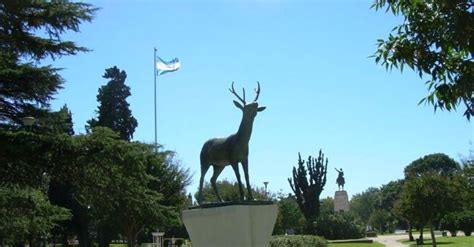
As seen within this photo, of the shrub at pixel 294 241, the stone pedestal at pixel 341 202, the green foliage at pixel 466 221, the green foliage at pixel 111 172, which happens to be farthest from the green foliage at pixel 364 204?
the green foliage at pixel 111 172

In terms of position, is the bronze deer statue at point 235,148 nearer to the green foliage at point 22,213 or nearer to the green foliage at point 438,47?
the green foliage at point 438,47

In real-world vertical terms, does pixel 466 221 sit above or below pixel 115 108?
below

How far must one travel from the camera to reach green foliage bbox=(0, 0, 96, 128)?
20.7 m

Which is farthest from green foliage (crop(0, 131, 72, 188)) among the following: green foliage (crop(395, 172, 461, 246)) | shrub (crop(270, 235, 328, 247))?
green foliage (crop(395, 172, 461, 246))

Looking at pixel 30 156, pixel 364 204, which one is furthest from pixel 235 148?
pixel 364 204

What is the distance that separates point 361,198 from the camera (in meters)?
139

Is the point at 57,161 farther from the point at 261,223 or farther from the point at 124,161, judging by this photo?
the point at 261,223

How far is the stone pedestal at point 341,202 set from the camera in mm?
56531

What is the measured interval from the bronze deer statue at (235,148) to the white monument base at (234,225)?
0.70m

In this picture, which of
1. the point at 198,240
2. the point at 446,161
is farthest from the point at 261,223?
the point at 446,161

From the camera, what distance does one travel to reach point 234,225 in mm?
11055

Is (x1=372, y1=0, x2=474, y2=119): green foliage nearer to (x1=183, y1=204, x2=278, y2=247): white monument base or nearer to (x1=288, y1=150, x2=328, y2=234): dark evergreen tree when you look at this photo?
(x1=183, y1=204, x2=278, y2=247): white monument base

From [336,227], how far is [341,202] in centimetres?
721

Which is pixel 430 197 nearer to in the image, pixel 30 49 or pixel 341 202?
pixel 341 202
